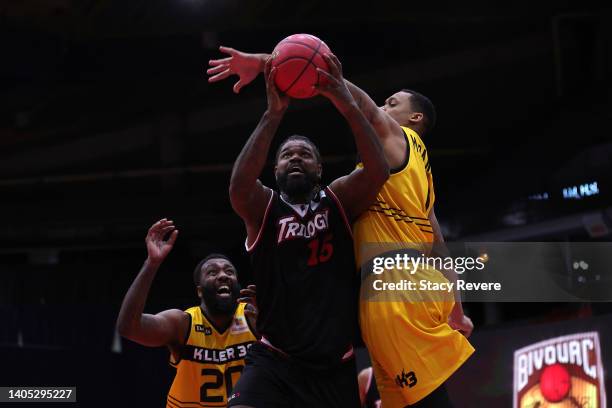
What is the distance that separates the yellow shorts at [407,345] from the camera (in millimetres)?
3768

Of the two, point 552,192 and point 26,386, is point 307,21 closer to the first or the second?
point 552,192

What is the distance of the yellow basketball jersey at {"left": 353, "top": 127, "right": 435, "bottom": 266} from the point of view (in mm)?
3992

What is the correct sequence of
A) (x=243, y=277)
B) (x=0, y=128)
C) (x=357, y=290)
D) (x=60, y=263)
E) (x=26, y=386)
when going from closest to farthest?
(x=357, y=290)
(x=26, y=386)
(x=243, y=277)
(x=60, y=263)
(x=0, y=128)

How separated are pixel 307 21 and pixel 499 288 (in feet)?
21.4

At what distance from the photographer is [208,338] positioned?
551cm

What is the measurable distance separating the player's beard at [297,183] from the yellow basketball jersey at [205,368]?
1.68 m

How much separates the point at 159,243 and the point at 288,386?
3.45 ft

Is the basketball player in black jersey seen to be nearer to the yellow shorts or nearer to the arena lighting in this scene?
the yellow shorts

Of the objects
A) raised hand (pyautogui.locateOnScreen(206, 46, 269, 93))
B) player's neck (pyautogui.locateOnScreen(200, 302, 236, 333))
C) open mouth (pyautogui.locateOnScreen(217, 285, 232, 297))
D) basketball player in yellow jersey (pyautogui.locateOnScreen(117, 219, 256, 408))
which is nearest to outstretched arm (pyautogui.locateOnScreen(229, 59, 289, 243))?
raised hand (pyautogui.locateOnScreen(206, 46, 269, 93))

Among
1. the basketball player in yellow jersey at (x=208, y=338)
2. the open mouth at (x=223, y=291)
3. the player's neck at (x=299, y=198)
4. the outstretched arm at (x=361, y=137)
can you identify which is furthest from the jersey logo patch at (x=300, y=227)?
the open mouth at (x=223, y=291)

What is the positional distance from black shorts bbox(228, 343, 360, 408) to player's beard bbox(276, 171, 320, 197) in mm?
722

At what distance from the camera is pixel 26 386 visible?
29.7 feet

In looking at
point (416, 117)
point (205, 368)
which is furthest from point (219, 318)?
point (416, 117)

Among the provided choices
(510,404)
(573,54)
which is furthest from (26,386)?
(573,54)
